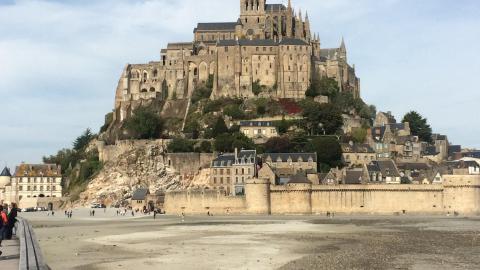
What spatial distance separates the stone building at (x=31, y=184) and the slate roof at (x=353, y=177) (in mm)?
39759

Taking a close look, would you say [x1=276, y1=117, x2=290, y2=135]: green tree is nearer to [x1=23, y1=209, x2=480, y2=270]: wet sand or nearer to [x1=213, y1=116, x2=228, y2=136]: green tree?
[x1=213, y1=116, x2=228, y2=136]: green tree

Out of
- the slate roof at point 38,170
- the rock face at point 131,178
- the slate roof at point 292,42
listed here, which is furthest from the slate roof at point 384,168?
the slate roof at point 38,170

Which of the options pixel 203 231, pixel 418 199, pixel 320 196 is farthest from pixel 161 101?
pixel 203 231

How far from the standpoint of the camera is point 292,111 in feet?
279

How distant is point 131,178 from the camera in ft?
257

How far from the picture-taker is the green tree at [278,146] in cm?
7568

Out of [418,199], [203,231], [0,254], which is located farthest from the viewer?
[418,199]

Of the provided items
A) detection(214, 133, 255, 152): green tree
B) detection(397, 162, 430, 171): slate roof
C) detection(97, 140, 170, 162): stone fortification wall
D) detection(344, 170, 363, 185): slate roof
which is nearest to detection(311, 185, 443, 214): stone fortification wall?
detection(344, 170, 363, 185): slate roof

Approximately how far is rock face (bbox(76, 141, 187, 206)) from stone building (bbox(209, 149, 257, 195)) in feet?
18.0

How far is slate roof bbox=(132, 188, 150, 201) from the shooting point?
72750mm

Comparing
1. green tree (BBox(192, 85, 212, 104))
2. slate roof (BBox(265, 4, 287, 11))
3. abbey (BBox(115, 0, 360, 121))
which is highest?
slate roof (BBox(265, 4, 287, 11))

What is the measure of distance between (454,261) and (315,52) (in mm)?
71413

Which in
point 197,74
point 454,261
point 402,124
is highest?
point 197,74

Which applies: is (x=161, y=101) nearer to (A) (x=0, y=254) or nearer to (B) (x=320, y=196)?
(B) (x=320, y=196)
